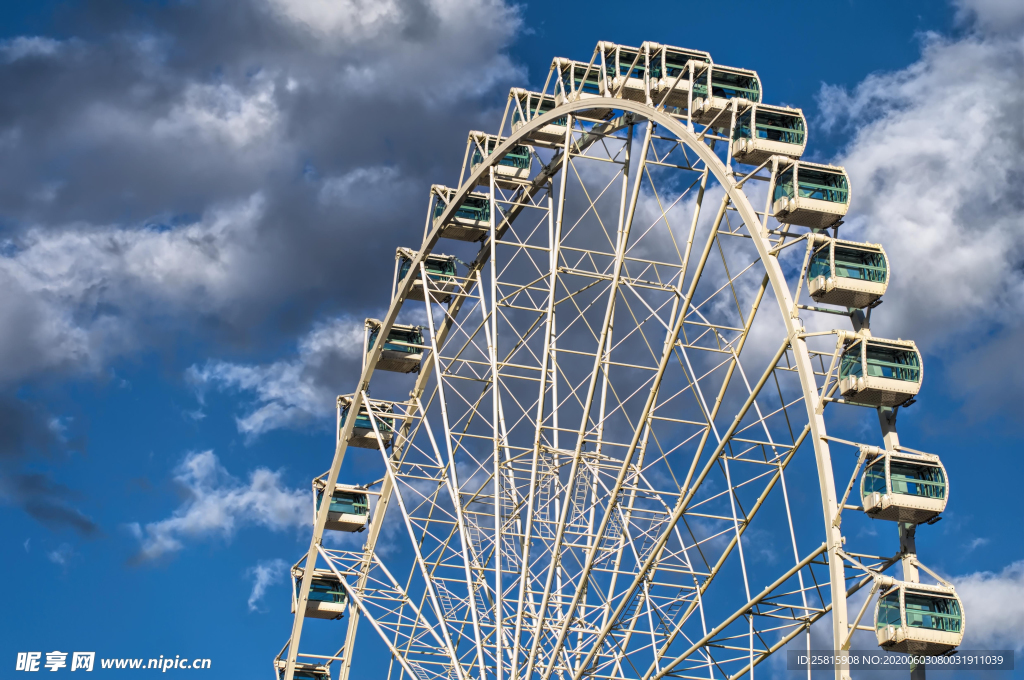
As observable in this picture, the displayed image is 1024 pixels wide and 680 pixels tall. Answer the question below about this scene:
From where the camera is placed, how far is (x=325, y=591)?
61.7 metres

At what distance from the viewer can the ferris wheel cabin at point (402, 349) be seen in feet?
190

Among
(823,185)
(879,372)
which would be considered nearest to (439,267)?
(823,185)

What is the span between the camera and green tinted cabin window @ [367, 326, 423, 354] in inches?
2281

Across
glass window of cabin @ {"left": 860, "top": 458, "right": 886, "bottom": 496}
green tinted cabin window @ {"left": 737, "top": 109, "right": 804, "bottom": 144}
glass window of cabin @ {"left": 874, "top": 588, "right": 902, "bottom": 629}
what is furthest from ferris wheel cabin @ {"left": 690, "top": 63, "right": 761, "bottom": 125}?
glass window of cabin @ {"left": 874, "top": 588, "right": 902, "bottom": 629}

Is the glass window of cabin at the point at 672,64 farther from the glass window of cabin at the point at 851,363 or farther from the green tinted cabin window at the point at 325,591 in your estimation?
the green tinted cabin window at the point at 325,591

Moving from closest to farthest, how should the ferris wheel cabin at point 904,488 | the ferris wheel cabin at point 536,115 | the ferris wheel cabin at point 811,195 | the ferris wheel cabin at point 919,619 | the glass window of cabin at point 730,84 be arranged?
the ferris wheel cabin at point 919,619
the ferris wheel cabin at point 904,488
the ferris wheel cabin at point 811,195
the glass window of cabin at point 730,84
the ferris wheel cabin at point 536,115

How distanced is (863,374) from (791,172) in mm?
5778

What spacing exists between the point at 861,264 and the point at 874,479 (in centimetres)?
541

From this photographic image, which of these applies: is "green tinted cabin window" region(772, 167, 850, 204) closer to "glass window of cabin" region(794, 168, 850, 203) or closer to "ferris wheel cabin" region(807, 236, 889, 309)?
"glass window of cabin" region(794, 168, 850, 203)

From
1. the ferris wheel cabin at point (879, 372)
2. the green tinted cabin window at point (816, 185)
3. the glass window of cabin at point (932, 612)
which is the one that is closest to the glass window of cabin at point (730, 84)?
the green tinted cabin window at point (816, 185)

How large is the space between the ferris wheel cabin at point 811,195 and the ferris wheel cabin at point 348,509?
29.5 metres

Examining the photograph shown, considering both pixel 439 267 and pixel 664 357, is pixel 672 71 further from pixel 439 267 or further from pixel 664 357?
pixel 439 267

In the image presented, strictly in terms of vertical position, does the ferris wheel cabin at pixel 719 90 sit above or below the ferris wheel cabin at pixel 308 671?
above

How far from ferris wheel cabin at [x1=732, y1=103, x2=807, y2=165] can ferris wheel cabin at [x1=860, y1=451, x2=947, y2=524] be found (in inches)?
366
